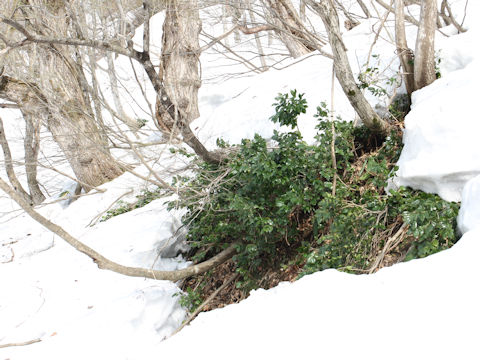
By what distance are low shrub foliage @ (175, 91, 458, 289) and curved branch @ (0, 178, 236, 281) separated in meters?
0.20

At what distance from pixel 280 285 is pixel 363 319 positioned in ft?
3.36

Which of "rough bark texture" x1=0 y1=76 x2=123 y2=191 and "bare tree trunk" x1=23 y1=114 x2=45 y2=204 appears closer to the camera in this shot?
"rough bark texture" x1=0 y1=76 x2=123 y2=191

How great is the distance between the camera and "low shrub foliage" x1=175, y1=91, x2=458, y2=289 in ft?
10.9

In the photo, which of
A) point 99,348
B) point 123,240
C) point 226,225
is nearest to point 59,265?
point 123,240

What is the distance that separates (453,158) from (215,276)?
10.3ft

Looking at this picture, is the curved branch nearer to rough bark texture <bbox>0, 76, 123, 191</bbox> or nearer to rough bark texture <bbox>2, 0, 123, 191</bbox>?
rough bark texture <bbox>0, 76, 123, 191</bbox>

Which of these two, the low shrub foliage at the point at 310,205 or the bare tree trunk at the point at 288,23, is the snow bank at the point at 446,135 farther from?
the bare tree trunk at the point at 288,23

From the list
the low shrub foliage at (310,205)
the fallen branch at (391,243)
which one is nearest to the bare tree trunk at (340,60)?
the low shrub foliage at (310,205)

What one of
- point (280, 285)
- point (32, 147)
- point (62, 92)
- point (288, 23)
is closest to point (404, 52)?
point (288, 23)

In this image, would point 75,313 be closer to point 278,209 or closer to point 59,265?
point 59,265

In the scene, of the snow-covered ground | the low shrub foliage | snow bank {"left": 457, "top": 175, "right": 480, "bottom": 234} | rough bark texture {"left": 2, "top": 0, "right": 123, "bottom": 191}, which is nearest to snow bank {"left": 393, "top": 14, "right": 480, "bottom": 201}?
the snow-covered ground

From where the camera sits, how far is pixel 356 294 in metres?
2.21

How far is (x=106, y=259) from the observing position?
3596 millimetres

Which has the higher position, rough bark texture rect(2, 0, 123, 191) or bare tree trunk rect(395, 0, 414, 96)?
rough bark texture rect(2, 0, 123, 191)
